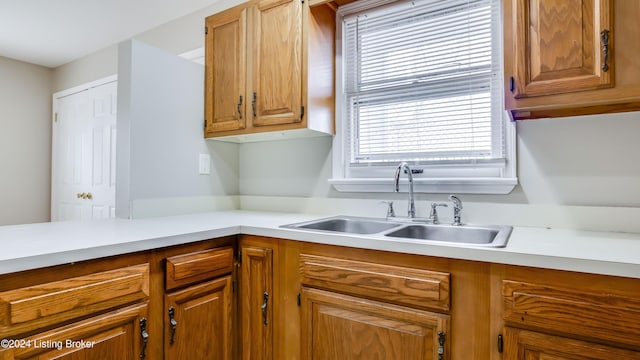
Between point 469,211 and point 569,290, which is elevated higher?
point 469,211

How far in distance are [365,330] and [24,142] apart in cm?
455

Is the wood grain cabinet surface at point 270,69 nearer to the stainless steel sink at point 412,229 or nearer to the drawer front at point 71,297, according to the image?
the stainless steel sink at point 412,229

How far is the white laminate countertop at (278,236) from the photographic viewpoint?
0.94 m

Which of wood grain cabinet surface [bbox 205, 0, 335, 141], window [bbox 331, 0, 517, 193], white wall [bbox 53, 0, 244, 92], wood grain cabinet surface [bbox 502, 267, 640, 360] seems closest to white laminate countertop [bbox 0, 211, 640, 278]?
wood grain cabinet surface [bbox 502, 267, 640, 360]

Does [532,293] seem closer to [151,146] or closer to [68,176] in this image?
[151,146]

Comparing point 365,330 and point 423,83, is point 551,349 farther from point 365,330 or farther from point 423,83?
point 423,83

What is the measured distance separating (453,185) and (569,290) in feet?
2.62

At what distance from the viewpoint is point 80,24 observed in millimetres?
3086

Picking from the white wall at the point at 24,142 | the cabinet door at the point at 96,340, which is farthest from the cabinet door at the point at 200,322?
the white wall at the point at 24,142

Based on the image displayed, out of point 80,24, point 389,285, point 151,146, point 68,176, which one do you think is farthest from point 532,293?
point 68,176

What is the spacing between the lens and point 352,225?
1852 millimetres

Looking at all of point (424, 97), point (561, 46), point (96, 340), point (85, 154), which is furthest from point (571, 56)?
point (85, 154)

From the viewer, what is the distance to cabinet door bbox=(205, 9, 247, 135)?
2.04m

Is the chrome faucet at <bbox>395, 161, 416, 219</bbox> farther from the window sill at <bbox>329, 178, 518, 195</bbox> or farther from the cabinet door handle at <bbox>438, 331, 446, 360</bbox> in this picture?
the cabinet door handle at <bbox>438, 331, 446, 360</bbox>
